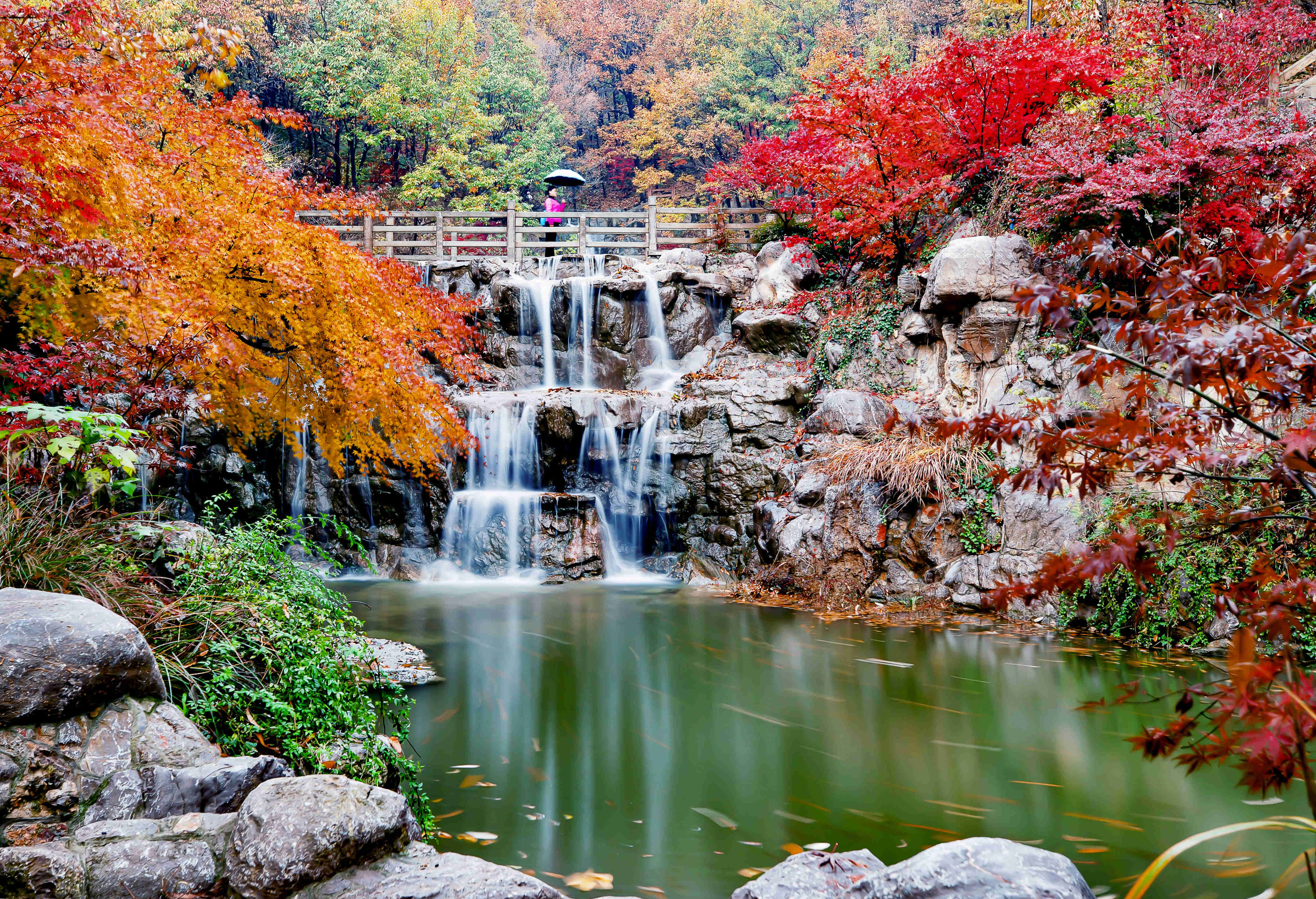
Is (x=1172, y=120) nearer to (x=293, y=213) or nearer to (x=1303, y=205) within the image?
(x=1303, y=205)

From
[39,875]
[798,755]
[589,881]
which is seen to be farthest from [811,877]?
[39,875]

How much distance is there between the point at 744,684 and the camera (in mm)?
5973

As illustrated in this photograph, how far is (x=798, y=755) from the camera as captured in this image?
454 cm

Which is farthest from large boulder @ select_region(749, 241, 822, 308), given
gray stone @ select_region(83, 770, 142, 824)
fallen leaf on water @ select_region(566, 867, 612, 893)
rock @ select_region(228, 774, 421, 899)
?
gray stone @ select_region(83, 770, 142, 824)

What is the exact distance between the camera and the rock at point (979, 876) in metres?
2.30

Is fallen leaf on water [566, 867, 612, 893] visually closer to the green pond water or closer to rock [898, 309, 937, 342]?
the green pond water

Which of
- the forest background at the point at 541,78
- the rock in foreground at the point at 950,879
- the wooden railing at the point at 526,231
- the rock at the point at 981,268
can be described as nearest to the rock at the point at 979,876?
the rock in foreground at the point at 950,879

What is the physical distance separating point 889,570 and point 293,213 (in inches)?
289

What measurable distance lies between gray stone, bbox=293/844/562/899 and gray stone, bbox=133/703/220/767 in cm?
84

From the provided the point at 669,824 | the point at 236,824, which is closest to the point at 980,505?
the point at 669,824

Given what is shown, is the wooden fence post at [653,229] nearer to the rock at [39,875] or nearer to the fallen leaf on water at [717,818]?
the fallen leaf on water at [717,818]

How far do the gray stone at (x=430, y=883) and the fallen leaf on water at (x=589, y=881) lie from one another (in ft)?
2.24

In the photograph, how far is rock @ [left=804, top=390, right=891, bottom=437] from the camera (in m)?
10.3

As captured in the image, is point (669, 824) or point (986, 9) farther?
point (986, 9)
